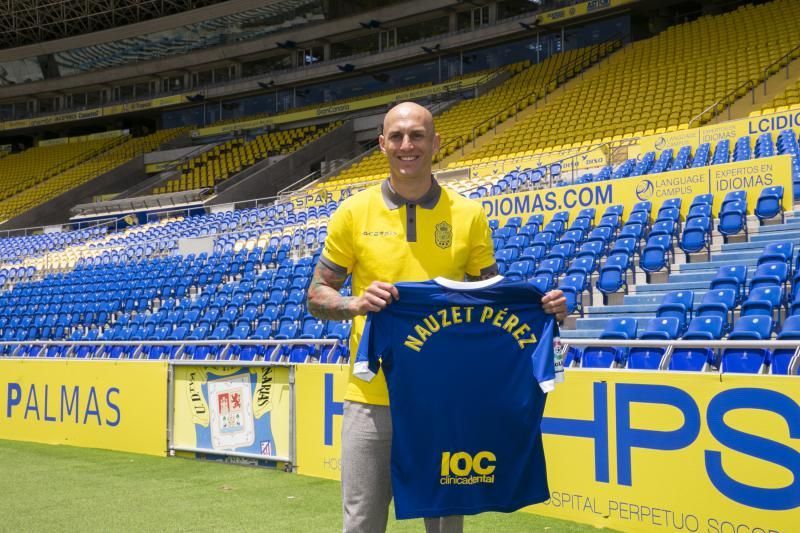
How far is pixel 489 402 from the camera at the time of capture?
2602 mm

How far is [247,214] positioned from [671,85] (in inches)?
465

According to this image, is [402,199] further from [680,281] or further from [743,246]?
[743,246]

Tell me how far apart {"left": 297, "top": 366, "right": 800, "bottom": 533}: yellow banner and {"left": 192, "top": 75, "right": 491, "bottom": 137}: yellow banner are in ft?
87.6

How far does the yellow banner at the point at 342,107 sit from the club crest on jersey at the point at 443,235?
95.4 ft

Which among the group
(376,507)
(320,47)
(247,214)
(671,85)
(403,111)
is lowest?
(376,507)

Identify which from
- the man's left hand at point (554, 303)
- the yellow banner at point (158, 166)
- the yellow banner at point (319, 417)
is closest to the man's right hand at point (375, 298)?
the man's left hand at point (554, 303)

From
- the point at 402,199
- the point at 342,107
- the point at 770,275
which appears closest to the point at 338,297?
the point at 402,199

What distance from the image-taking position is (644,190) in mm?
12172

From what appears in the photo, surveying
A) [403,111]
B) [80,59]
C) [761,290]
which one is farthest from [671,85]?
[80,59]

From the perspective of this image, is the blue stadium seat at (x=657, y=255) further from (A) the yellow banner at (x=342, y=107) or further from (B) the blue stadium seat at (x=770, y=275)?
(A) the yellow banner at (x=342, y=107)

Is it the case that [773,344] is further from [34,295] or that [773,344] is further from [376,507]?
[34,295]

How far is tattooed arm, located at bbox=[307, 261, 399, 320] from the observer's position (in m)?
2.42

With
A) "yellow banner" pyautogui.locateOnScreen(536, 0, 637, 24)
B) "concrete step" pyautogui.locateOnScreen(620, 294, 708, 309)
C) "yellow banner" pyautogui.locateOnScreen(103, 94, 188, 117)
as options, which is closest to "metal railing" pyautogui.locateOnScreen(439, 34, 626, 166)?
"yellow banner" pyautogui.locateOnScreen(536, 0, 637, 24)

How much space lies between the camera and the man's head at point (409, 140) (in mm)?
2555
